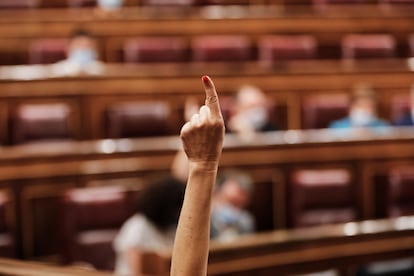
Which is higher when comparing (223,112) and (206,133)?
(206,133)

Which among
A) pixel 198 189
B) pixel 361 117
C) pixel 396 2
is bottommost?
pixel 361 117

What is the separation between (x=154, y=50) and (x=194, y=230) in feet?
5.04

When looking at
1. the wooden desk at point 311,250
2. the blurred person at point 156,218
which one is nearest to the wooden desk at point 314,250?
the wooden desk at point 311,250

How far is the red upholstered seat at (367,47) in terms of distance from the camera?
2061mm

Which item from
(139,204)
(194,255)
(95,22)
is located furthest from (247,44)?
(194,255)

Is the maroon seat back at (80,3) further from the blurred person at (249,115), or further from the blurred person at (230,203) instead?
the blurred person at (230,203)

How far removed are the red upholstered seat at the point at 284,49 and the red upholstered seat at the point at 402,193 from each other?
686 mm

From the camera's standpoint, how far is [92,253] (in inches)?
45.6

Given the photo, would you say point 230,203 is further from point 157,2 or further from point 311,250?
point 157,2

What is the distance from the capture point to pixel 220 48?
1960 mm

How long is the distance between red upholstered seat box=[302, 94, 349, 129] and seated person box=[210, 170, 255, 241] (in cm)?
50

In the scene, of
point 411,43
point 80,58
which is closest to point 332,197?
point 80,58

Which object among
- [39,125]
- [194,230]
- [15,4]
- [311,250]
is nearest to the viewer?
[194,230]

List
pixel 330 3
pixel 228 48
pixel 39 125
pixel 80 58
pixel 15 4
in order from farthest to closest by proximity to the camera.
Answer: pixel 330 3
pixel 15 4
pixel 228 48
pixel 80 58
pixel 39 125
